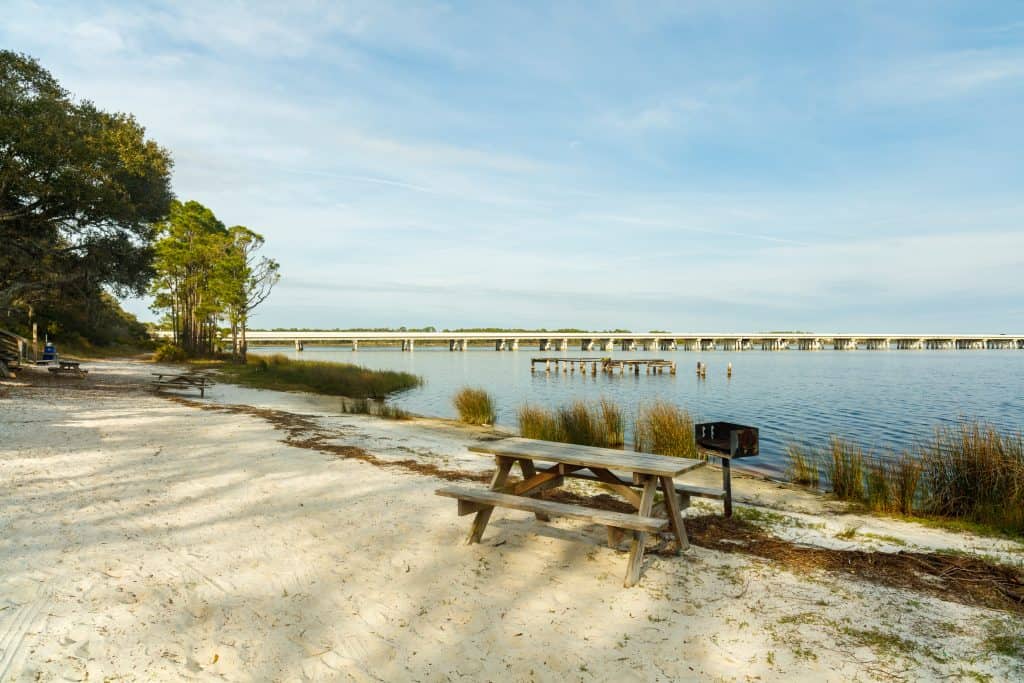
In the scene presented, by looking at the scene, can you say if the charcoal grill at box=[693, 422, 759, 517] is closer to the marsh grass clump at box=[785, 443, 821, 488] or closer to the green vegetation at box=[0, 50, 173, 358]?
the marsh grass clump at box=[785, 443, 821, 488]

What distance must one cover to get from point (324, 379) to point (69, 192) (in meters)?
11.3

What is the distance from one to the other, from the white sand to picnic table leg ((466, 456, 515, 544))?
4.0 inches

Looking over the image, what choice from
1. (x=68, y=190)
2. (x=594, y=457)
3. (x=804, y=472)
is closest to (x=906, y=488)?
(x=804, y=472)

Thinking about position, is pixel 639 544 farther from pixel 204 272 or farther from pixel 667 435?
pixel 204 272

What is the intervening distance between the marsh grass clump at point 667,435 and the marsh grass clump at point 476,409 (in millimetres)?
5464

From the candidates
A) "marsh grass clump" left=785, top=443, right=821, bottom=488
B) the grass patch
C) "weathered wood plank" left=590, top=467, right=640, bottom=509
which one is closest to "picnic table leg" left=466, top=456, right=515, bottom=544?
"weathered wood plank" left=590, top=467, right=640, bottom=509

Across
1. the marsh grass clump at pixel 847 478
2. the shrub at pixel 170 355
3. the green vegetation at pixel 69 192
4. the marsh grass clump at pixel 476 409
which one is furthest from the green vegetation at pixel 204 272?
the marsh grass clump at pixel 847 478

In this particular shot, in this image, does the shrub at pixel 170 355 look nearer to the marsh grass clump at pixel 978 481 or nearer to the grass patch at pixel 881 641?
the marsh grass clump at pixel 978 481

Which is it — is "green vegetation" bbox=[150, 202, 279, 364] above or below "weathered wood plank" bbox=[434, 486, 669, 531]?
above

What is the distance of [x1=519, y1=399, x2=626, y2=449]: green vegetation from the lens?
38.2ft

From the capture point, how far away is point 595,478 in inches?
218

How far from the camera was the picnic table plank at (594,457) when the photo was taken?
4445mm

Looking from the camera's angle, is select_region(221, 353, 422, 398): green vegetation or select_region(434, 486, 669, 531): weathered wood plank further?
select_region(221, 353, 422, 398): green vegetation

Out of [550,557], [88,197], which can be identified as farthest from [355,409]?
[550,557]
